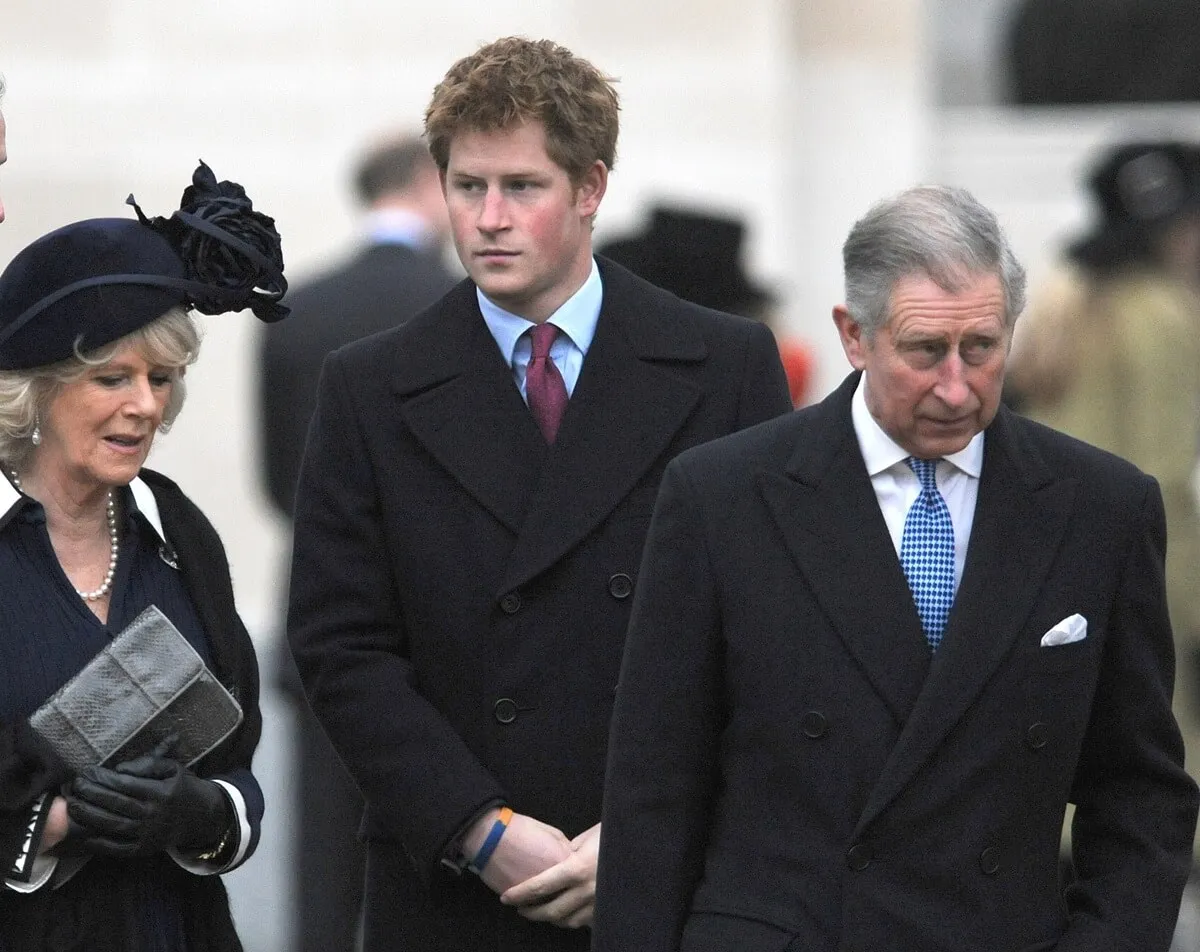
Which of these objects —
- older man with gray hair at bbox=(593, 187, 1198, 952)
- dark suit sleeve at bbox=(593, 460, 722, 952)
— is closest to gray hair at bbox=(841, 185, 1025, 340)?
older man with gray hair at bbox=(593, 187, 1198, 952)

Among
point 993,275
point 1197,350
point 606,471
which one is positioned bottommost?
point 1197,350

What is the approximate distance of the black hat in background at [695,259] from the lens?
6.45m

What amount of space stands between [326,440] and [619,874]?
3.15ft

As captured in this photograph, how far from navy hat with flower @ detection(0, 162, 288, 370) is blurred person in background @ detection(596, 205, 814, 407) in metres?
2.40

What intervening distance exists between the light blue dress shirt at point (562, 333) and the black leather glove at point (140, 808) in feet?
2.74

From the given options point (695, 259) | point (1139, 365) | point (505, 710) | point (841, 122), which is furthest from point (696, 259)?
point (841, 122)

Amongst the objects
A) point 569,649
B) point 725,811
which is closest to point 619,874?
point 725,811

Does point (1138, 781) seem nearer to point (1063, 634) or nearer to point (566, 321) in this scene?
point (1063, 634)

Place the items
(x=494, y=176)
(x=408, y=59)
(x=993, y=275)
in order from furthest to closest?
(x=408, y=59) < (x=494, y=176) < (x=993, y=275)

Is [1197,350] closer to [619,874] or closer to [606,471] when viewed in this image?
[606,471]

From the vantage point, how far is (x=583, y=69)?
418 cm

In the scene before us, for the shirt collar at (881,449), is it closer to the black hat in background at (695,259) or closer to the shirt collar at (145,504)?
the shirt collar at (145,504)

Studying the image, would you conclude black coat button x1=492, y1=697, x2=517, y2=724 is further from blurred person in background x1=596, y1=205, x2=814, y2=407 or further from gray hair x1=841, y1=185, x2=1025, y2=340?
blurred person in background x1=596, y1=205, x2=814, y2=407

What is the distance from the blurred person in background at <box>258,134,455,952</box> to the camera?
7.00m
